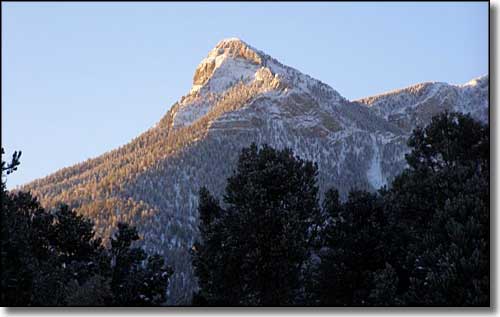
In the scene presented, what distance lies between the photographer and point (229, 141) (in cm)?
8169

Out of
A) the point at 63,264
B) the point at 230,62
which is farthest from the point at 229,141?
the point at 63,264

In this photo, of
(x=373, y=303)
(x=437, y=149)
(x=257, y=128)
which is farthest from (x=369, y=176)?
(x=373, y=303)

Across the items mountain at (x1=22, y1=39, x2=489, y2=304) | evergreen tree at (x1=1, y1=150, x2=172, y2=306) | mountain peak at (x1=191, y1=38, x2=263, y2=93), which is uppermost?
mountain peak at (x1=191, y1=38, x2=263, y2=93)

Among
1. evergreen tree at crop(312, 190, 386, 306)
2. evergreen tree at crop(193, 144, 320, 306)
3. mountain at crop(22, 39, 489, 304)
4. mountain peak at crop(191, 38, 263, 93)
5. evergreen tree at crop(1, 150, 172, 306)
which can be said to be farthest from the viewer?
mountain peak at crop(191, 38, 263, 93)

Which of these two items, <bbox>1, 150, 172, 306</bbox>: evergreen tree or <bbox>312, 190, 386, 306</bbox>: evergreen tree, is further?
<bbox>312, 190, 386, 306</bbox>: evergreen tree

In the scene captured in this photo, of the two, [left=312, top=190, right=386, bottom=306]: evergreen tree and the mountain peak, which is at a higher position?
the mountain peak

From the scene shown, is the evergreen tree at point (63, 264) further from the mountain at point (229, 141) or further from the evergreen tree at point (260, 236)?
the mountain at point (229, 141)

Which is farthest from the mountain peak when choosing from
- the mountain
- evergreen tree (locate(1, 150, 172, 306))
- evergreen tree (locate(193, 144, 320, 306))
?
evergreen tree (locate(193, 144, 320, 306))

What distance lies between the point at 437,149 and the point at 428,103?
92504 mm

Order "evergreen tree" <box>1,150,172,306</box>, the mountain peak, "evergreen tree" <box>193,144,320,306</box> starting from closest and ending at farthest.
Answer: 1. "evergreen tree" <box>1,150,172,306</box>
2. "evergreen tree" <box>193,144,320,306</box>
3. the mountain peak

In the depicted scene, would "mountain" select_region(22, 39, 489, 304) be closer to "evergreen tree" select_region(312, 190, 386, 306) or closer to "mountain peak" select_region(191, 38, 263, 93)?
"mountain peak" select_region(191, 38, 263, 93)

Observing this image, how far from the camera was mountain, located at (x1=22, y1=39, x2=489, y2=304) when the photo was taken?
59.3 m

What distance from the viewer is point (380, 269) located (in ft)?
55.8

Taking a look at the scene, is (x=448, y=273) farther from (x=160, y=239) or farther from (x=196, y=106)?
(x=196, y=106)
